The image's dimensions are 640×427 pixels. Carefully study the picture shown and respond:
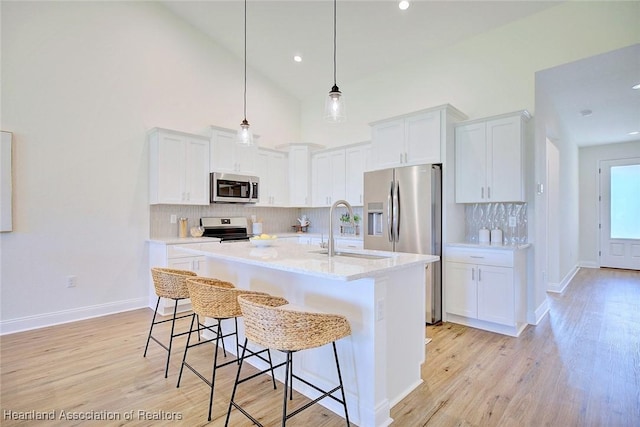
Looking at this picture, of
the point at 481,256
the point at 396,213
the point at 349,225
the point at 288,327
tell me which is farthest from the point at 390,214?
the point at 288,327

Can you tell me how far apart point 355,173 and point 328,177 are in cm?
58

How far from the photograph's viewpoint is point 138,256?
4.43 metres

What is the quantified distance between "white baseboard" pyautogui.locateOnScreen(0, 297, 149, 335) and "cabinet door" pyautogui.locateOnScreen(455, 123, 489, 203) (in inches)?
177

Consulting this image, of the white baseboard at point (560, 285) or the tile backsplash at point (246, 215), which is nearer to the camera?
the tile backsplash at point (246, 215)

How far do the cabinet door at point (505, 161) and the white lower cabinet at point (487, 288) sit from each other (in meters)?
0.68

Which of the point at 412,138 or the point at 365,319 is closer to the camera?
the point at 365,319

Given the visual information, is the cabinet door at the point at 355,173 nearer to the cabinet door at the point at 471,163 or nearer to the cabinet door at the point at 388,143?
the cabinet door at the point at 388,143

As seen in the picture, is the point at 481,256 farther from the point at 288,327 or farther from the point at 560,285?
the point at 560,285

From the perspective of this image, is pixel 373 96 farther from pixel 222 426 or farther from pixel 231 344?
pixel 222 426

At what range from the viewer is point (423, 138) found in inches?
155

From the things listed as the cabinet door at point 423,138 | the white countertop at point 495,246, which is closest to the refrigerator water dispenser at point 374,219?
the cabinet door at point 423,138

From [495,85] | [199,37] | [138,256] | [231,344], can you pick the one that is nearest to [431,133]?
[495,85]

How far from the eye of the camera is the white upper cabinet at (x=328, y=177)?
5465 mm

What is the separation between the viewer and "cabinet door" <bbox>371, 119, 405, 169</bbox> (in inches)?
163
